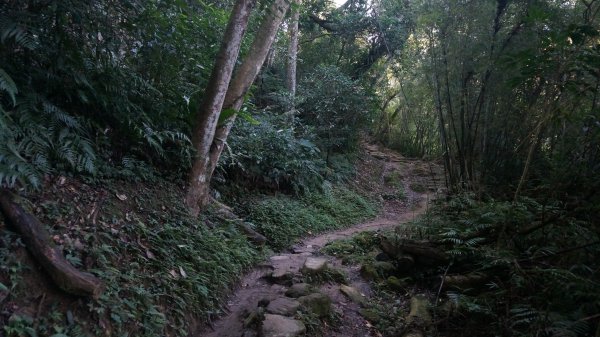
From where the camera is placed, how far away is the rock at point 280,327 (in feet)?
11.5

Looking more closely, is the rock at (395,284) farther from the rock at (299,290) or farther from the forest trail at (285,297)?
the rock at (299,290)

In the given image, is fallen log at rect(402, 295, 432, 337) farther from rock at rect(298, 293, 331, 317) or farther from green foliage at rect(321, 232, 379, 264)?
green foliage at rect(321, 232, 379, 264)

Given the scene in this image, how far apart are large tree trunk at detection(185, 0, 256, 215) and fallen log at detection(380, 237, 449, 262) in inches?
112

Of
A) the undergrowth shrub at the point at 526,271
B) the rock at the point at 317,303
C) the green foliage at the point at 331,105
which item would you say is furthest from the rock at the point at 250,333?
the green foliage at the point at 331,105

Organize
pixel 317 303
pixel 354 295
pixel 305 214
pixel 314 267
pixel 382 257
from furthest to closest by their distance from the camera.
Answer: pixel 305 214 → pixel 382 257 → pixel 314 267 → pixel 354 295 → pixel 317 303

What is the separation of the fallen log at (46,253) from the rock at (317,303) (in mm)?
2052

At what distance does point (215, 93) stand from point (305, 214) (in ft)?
12.3

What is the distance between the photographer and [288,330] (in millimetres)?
3576

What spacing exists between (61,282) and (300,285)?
262 cm

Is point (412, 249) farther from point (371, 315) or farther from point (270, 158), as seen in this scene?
point (270, 158)

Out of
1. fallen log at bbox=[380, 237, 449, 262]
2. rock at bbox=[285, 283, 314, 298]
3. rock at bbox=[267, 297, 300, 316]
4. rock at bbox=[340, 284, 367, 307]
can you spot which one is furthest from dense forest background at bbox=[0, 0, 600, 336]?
rock at bbox=[340, 284, 367, 307]

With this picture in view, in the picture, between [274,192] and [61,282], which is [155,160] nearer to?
[61,282]

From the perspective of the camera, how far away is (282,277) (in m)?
5.18

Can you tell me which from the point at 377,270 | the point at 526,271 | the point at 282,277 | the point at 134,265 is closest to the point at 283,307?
the point at 282,277
